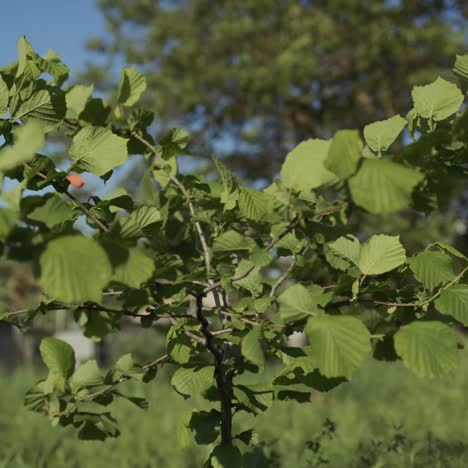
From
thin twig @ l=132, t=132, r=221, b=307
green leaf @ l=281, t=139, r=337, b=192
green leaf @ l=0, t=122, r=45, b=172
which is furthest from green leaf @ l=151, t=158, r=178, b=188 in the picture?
green leaf @ l=0, t=122, r=45, b=172

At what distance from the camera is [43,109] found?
1298 mm

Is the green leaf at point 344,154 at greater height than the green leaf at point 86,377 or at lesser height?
greater


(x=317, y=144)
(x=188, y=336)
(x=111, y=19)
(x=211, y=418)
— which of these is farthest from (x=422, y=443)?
(x=111, y=19)

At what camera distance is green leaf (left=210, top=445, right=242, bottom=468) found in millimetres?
1525

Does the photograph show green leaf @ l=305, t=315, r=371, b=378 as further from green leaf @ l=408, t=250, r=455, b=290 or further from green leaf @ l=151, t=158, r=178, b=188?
green leaf @ l=151, t=158, r=178, b=188

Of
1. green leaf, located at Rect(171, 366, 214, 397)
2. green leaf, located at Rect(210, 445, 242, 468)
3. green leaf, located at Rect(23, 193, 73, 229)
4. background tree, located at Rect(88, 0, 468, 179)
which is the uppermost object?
background tree, located at Rect(88, 0, 468, 179)

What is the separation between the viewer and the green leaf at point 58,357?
1.49 m

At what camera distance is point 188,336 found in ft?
4.83

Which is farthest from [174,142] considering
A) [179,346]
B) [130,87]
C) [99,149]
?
[179,346]

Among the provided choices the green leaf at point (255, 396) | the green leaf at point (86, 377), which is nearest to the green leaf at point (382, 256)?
the green leaf at point (255, 396)

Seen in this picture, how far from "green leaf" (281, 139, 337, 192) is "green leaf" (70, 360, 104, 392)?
90 centimetres

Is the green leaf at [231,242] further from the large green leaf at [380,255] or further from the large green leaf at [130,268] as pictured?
the large green leaf at [130,268]

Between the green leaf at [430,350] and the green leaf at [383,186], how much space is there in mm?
285

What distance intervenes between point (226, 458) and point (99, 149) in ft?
2.88
